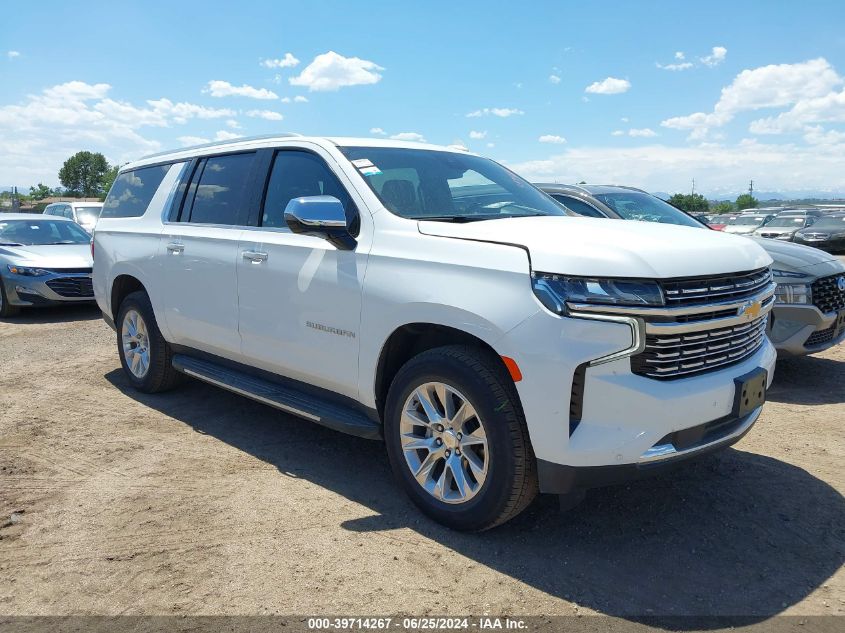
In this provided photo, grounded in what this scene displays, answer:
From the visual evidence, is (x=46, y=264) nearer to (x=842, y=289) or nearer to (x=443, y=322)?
(x=443, y=322)

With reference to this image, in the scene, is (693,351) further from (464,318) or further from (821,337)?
(821,337)

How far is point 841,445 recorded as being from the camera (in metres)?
4.57

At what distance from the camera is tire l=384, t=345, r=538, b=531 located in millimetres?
3057

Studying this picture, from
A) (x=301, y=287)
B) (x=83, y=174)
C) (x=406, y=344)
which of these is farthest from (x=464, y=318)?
(x=83, y=174)

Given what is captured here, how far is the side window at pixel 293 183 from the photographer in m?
4.09

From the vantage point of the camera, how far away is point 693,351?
300 centimetres

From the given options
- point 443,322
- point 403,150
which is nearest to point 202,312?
point 403,150

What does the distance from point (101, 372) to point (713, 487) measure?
5587 millimetres

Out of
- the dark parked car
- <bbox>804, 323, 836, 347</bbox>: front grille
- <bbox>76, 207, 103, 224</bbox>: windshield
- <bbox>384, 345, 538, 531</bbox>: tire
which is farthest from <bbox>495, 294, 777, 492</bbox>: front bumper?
the dark parked car

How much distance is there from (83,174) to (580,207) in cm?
13635

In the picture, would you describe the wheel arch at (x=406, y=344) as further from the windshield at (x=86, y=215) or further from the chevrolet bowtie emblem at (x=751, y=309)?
the windshield at (x=86, y=215)

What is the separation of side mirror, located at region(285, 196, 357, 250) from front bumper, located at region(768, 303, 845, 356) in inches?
152

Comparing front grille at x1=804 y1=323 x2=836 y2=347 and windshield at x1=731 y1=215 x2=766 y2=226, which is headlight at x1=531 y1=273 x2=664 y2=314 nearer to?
front grille at x1=804 y1=323 x2=836 y2=347

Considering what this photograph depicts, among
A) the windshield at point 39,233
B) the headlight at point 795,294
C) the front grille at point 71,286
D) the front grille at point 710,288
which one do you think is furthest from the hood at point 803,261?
the windshield at point 39,233
